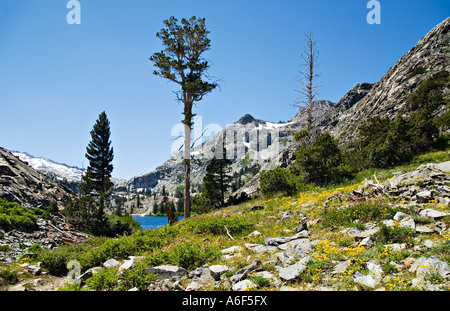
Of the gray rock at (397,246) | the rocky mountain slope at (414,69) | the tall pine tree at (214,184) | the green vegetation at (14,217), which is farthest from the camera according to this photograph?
the rocky mountain slope at (414,69)

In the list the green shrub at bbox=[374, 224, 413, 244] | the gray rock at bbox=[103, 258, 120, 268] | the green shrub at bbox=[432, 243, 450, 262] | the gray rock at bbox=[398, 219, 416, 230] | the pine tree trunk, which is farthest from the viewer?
the pine tree trunk

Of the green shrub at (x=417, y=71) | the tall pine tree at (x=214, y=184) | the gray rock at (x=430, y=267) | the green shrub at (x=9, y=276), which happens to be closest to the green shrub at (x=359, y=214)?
the gray rock at (x=430, y=267)

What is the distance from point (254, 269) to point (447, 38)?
104626 mm

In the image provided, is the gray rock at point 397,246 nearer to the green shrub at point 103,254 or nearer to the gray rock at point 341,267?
the gray rock at point 341,267

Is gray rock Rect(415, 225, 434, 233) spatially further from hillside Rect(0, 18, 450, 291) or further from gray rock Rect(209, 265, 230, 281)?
gray rock Rect(209, 265, 230, 281)

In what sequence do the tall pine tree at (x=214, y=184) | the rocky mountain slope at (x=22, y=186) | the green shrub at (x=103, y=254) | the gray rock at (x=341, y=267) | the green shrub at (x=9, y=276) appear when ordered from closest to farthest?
the gray rock at (x=341, y=267), the green shrub at (x=9, y=276), the green shrub at (x=103, y=254), the rocky mountain slope at (x=22, y=186), the tall pine tree at (x=214, y=184)

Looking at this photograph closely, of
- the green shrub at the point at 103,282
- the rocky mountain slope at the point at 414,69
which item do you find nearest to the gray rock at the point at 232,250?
the green shrub at the point at 103,282

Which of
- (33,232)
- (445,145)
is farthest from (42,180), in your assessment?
(445,145)

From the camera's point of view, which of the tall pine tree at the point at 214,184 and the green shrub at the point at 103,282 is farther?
the tall pine tree at the point at 214,184

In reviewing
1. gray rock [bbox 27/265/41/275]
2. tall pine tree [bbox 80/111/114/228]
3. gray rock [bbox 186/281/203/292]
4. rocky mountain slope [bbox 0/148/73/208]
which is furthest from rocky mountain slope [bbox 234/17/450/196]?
gray rock [bbox 186/281/203/292]

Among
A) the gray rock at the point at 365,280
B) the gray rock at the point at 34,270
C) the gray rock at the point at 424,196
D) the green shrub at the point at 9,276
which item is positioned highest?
the gray rock at the point at 424,196

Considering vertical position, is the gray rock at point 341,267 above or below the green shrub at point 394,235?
below
